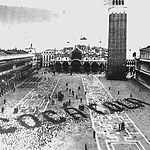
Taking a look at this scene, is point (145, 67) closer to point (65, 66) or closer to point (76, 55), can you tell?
point (76, 55)

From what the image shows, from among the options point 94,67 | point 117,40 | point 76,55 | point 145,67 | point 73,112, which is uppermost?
point 117,40

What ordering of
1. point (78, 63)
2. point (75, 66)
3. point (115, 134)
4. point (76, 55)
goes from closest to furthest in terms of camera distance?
1. point (115, 134)
2. point (78, 63)
3. point (75, 66)
4. point (76, 55)

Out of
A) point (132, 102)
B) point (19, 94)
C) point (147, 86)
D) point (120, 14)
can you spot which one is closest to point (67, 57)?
point (120, 14)

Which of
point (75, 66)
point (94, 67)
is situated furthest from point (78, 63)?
point (94, 67)

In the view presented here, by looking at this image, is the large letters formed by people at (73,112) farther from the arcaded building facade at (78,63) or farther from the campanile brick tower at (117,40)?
the arcaded building facade at (78,63)

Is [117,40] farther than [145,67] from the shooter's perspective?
Yes

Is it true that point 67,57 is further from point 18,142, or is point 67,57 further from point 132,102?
point 18,142

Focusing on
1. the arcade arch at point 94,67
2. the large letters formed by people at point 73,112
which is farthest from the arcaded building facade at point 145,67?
the arcade arch at point 94,67

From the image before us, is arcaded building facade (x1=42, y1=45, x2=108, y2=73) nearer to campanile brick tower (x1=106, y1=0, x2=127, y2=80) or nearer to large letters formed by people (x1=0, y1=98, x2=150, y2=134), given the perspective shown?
campanile brick tower (x1=106, y1=0, x2=127, y2=80)

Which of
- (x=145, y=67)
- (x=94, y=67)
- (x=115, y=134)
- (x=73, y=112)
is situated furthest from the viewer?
(x=94, y=67)

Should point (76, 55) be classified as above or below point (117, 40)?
below

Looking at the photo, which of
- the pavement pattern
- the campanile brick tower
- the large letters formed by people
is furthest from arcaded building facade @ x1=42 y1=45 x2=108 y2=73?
the pavement pattern
